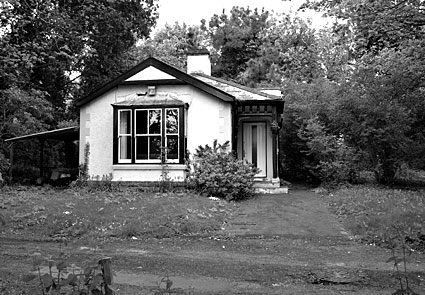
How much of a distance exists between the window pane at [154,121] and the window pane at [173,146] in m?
0.52

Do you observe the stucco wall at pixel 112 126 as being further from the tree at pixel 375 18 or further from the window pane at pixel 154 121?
the tree at pixel 375 18

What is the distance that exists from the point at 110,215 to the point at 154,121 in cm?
554

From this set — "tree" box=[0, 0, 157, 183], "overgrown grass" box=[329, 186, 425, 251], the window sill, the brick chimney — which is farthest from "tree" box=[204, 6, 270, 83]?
"overgrown grass" box=[329, 186, 425, 251]

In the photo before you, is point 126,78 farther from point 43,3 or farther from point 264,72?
point 264,72

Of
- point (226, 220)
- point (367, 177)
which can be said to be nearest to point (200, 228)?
point (226, 220)

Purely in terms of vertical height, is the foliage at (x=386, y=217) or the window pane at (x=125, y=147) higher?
the window pane at (x=125, y=147)

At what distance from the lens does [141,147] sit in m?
15.3

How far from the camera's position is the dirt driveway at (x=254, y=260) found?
5.55 metres

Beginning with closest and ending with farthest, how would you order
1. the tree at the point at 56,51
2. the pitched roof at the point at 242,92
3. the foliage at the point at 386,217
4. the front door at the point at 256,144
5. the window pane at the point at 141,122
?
the foliage at the point at 386,217
the tree at the point at 56,51
the window pane at the point at 141,122
the pitched roof at the point at 242,92
the front door at the point at 256,144

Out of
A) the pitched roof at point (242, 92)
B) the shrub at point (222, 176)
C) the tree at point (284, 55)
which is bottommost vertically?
the shrub at point (222, 176)

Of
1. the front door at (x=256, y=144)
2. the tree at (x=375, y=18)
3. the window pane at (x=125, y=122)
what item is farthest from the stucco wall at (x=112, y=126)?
the tree at (x=375, y=18)

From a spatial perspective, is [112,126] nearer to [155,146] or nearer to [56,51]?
[155,146]

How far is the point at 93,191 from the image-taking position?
47.8 feet

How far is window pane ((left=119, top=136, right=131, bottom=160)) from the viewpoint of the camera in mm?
15406
